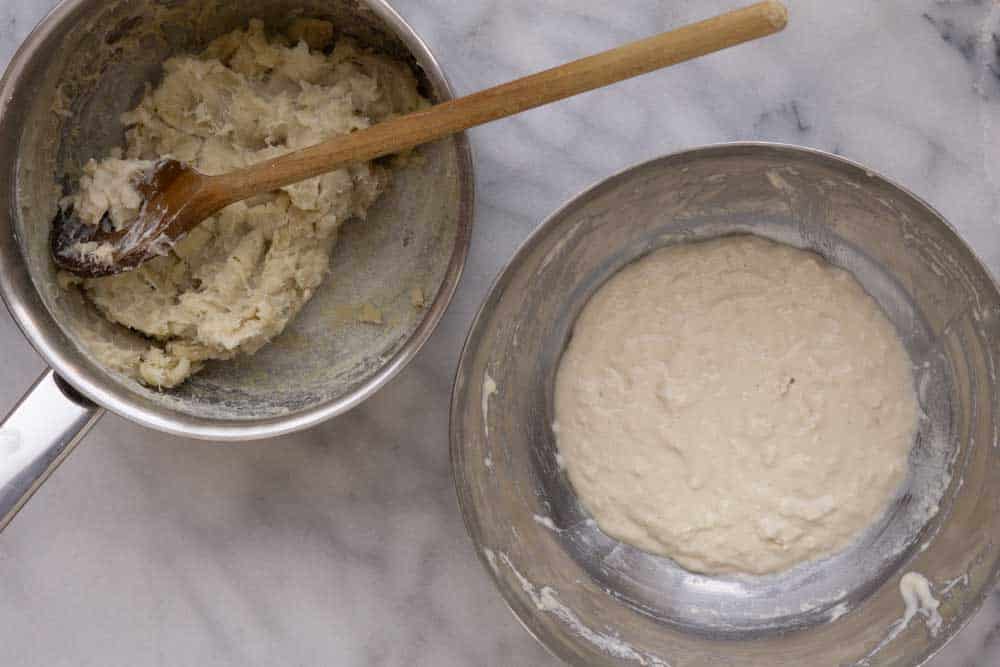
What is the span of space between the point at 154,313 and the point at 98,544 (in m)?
0.56

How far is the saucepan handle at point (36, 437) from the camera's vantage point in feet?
4.98

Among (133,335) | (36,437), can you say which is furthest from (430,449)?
(36,437)

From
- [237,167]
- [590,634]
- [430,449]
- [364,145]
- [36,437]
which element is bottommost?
[590,634]

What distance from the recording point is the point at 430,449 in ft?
6.17

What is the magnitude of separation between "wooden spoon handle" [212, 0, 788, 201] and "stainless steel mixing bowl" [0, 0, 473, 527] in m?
0.10

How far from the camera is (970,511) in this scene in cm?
175

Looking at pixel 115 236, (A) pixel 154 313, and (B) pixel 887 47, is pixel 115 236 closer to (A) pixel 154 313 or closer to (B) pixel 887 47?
(A) pixel 154 313

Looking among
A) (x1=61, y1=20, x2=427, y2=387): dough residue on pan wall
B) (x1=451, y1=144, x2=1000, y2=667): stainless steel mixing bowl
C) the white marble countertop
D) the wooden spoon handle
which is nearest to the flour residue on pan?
(x1=451, y1=144, x2=1000, y2=667): stainless steel mixing bowl

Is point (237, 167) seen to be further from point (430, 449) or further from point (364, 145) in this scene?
point (430, 449)

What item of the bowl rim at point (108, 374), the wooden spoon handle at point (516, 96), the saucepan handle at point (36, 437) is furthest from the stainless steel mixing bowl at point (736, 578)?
the saucepan handle at point (36, 437)

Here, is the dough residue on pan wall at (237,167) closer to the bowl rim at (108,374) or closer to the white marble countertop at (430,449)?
the bowl rim at (108,374)

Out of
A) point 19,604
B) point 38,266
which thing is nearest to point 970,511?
point 38,266

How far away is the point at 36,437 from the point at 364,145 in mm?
730

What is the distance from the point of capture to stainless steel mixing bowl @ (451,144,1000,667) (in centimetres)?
169
